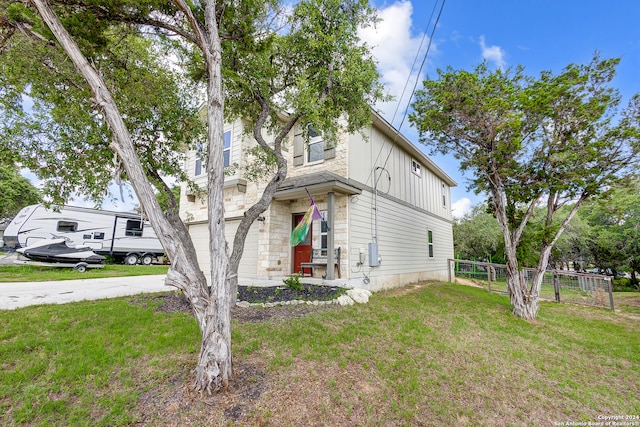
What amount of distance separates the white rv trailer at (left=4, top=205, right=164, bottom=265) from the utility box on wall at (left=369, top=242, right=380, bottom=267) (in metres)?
9.03

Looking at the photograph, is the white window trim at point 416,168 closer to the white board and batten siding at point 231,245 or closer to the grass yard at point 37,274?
the white board and batten siding at point 231,245

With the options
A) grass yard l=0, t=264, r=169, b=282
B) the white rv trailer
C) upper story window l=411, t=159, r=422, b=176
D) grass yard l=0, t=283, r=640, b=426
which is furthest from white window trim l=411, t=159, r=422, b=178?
grass yard l=0, t=264, r=169, b=282

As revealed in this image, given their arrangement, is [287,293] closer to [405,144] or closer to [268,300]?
[268,300]

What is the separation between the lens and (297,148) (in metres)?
9.85

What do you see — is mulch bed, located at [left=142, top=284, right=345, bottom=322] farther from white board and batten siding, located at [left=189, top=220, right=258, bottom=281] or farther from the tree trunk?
white board and batten siding, located at [left=189, top=220, right=258, bottom=281]

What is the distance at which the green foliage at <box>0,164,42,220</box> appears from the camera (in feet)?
63.2

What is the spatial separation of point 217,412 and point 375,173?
847cm

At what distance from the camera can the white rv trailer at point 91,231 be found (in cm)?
1252

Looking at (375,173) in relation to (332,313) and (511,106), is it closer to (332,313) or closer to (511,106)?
(511,106)

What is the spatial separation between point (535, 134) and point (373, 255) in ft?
18.3

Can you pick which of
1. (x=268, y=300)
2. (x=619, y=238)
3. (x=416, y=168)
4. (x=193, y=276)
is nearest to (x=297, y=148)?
(x=268, y=300)

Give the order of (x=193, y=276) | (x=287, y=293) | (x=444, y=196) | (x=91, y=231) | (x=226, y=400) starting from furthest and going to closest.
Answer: (x=444, y=196), (x=91, y=231), (x=287, y=293), (x=193, y=276), (x=226, y=400)

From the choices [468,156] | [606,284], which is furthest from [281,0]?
[606,284]

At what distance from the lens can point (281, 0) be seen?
5734mm
